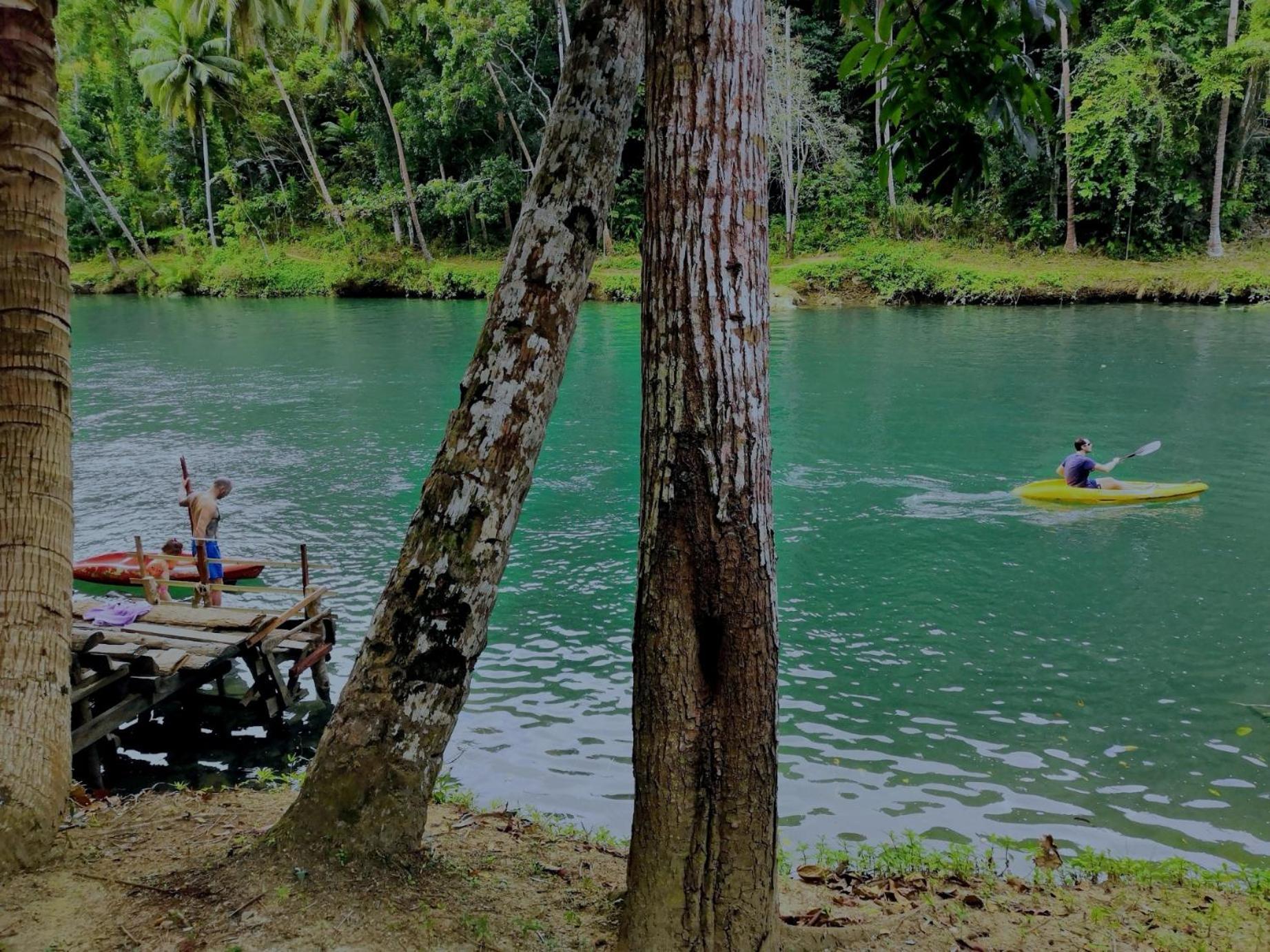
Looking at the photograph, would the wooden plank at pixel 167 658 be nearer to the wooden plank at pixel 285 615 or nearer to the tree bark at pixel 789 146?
the wooden plank at pixel 285 615

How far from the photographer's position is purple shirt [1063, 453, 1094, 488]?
12719mm

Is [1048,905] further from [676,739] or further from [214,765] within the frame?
[214,765]

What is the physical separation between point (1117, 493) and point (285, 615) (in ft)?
36.2

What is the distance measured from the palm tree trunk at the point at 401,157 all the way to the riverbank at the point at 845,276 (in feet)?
4.03

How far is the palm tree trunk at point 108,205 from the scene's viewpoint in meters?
A: 39.9

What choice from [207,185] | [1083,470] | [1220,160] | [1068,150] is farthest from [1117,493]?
[207,185]

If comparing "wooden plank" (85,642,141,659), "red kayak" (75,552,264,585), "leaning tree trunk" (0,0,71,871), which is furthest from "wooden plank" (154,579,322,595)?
"leaning tree trunk" (0,0,71,871)

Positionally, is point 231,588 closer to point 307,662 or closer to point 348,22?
point 307,662

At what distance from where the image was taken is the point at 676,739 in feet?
9.52

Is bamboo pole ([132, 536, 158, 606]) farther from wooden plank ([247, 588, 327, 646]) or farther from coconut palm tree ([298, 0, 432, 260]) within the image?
coconut palm tree ([298, 0, 432, 260])

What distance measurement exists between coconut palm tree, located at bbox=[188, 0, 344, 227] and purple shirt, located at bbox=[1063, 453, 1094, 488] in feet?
79.5

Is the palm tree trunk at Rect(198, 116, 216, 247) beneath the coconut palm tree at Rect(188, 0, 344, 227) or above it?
beneath

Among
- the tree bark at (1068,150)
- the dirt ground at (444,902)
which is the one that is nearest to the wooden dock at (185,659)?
the dirt ground at (444,902)

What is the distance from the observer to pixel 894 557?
37.3ft
